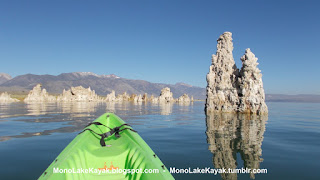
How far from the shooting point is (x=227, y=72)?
45188 mm

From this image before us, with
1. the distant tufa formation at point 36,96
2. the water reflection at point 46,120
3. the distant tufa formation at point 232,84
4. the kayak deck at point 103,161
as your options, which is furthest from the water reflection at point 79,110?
the distant tufa formation at point 36,96

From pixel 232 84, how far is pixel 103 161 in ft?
135

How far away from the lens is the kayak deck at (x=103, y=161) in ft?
16.4

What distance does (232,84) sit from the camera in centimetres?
4350

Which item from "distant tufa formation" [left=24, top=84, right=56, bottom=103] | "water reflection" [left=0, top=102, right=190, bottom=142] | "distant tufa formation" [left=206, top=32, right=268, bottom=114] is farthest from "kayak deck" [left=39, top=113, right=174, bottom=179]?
"distant tufa formation" [left=24, top=84, right=56, bottom=103]

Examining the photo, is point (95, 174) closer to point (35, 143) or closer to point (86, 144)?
point (86, 144)

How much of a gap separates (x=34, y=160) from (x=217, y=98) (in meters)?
38.5

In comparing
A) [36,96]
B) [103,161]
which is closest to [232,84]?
[103,161]

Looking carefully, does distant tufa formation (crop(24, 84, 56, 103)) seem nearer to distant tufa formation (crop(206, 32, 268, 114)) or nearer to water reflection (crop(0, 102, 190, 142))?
water reflection (crop(0, 102, 190, 142))

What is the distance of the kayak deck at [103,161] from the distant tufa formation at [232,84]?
34.5m

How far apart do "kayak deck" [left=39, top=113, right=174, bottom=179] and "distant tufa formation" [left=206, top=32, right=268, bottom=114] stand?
3449 cm

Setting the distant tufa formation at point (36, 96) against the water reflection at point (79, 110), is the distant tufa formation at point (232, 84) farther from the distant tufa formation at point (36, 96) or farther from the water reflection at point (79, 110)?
the distant tufa formation at point (36, 96)

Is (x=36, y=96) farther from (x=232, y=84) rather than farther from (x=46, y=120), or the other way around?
(x=232, y=84)

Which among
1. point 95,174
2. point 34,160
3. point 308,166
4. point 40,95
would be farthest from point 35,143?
point 40,95
